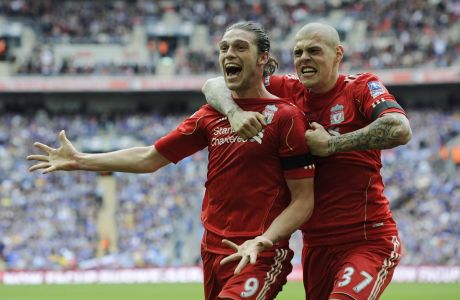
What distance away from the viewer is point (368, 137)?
610 centimetres

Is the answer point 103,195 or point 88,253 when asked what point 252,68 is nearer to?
point 88,253

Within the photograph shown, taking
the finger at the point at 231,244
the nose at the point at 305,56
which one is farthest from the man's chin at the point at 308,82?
the finger at the point at 231,244

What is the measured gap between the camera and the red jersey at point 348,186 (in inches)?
254

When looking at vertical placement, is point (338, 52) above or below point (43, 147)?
above

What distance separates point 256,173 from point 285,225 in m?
0.40

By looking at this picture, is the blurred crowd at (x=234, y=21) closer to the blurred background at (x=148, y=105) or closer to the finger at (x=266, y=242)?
the blurred background at (x=148, y=105)

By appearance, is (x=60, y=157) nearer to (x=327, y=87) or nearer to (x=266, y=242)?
(x=266, y=242)

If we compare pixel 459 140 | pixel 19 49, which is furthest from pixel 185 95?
pixel 459 140

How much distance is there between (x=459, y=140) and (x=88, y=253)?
1367 centimetres

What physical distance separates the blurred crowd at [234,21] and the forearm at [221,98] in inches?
1132

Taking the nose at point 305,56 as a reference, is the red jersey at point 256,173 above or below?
below

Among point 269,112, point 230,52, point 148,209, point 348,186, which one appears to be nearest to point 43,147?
point 230,52

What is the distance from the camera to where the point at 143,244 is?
27.1 meters

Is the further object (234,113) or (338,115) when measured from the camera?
(338,115)
